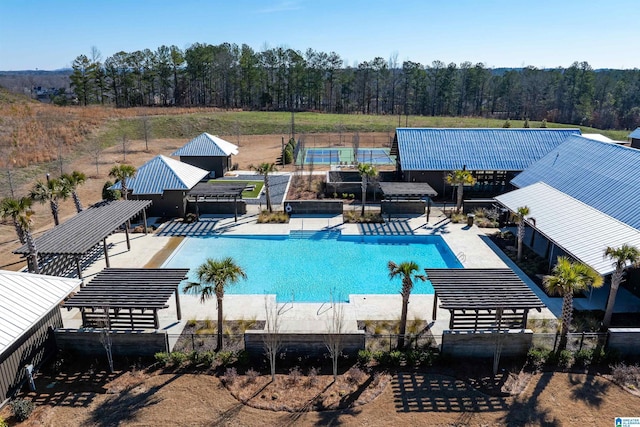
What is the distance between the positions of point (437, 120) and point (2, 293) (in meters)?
75.2

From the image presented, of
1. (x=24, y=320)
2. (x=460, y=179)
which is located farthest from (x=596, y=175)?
(x=24, y=320)

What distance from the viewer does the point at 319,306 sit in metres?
20.5

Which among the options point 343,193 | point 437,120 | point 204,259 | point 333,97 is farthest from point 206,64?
point 204,259

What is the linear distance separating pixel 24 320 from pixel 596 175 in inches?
1198

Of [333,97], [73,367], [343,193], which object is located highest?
[333,97]

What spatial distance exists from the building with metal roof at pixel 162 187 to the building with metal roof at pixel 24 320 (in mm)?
14466

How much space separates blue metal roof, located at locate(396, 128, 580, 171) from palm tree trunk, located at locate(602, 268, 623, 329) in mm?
18814

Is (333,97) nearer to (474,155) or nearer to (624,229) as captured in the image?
(474,155)

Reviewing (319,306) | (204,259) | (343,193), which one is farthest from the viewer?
(343,193)

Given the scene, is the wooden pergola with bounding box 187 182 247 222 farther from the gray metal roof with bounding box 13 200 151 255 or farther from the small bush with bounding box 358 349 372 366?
the small bush with bounding box 358 349 372 366

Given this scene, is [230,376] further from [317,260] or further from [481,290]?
[317,260]

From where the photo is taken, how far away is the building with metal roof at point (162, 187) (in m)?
31.1

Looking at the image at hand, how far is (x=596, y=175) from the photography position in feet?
91.5

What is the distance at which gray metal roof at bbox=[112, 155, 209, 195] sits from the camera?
1225 inches
